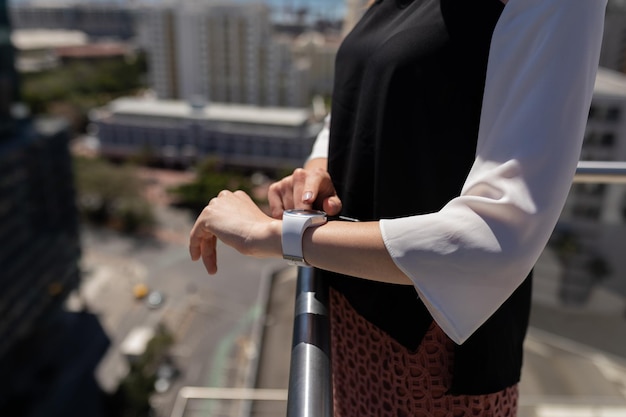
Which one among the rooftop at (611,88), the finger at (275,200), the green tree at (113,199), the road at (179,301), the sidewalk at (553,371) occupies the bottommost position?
the road at (179,301)

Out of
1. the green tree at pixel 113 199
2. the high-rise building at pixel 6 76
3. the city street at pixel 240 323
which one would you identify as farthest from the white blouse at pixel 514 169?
the green tree at pixel 113 199

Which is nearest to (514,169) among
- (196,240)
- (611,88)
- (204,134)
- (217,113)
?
(196,240)

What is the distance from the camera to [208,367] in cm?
564

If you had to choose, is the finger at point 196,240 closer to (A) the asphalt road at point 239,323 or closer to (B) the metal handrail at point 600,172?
(B) the metal handrail at point 600,172

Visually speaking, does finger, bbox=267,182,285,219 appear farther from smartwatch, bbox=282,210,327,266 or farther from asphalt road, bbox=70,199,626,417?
asphalt road, bbox=70,199,626,417

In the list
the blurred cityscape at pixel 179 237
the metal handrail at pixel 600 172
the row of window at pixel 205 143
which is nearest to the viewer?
the metal handrail at pixel 600 172

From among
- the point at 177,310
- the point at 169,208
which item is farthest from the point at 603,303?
the point at 169,208

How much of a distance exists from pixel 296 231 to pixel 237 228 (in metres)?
0.06

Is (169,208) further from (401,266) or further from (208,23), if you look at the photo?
(401,266)

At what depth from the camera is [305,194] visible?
43 cm

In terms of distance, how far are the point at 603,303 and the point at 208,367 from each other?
438 cm

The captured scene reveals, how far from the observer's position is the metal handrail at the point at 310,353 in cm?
35

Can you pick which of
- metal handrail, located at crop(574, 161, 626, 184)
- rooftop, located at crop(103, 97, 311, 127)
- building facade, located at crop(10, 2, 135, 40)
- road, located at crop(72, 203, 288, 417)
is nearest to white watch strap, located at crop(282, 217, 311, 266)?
metal handrail, located at crop(574, 161, 626, 184)

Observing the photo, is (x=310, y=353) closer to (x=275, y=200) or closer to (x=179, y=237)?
(x=275, y=200)
